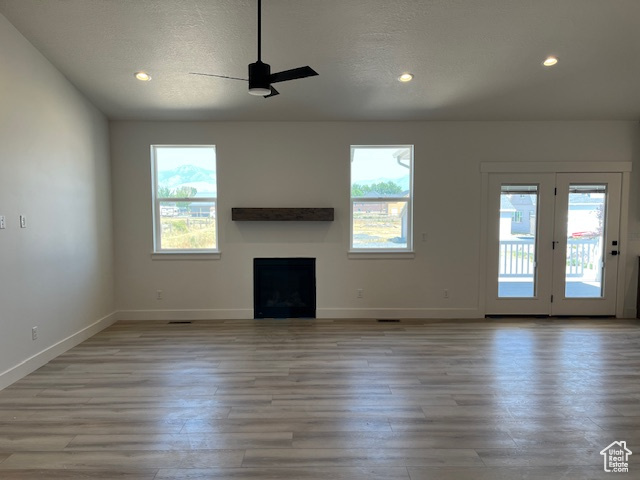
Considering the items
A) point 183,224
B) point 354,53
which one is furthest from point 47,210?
point 354,53

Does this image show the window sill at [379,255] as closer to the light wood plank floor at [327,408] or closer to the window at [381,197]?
the window at [381,197]

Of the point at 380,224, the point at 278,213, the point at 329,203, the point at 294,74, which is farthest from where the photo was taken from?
the point at 380,224

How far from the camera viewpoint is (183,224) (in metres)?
4.82

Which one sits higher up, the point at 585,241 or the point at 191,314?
the point at 585,241

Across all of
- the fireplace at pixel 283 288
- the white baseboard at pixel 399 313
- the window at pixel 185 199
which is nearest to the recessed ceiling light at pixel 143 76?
the window at pixel 185 199

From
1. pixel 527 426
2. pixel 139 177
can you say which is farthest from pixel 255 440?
pixel 139 177

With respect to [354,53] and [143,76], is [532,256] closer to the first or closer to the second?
[354,53]

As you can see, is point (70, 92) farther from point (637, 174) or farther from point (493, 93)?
point (637, 174)

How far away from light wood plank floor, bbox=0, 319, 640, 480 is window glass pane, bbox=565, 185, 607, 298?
960 mm

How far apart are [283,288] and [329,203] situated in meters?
1.38

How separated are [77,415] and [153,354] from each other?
1.13 m

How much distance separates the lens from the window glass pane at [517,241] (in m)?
4.76

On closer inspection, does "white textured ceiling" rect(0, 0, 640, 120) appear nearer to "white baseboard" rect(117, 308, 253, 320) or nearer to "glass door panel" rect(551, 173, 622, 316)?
"glass door panel" rect(551, 173, 622, 316)

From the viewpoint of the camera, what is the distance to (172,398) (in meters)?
2.58
